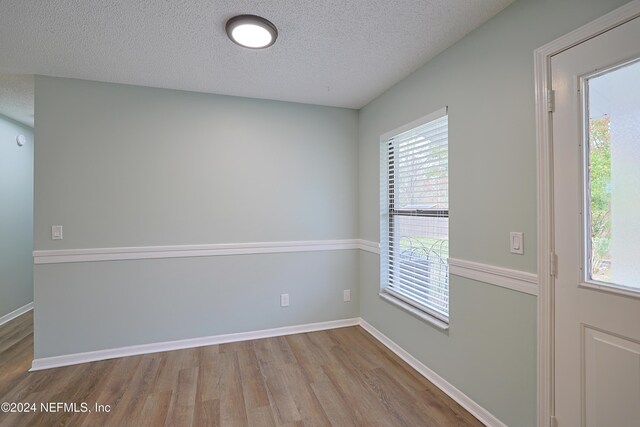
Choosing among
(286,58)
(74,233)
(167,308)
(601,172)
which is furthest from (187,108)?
(601,172)

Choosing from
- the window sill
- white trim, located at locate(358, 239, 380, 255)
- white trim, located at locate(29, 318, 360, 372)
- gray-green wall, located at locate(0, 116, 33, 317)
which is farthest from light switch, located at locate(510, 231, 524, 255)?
gray-green wall, located at locate(0, 116, 33, 317)

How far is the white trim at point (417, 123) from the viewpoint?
83.4 inches

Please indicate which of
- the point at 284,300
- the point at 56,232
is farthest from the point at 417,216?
the point at 56,232

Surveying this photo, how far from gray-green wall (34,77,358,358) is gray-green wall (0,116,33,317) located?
5.19 feet

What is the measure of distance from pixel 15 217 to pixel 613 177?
5.46 meters

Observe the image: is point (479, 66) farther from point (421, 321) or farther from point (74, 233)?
point (74, 233)

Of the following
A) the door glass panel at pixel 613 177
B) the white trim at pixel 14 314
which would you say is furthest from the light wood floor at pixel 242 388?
the door glass panel at pixel 613 177

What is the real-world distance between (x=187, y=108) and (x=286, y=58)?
119 centimetres

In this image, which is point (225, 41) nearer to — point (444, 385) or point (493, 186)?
point (493, 186)

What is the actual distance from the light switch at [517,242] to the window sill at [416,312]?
783mm

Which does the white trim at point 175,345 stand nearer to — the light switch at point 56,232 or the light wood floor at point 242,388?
the light wood floor at point 242,388

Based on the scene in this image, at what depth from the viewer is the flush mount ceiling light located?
1.74 metres

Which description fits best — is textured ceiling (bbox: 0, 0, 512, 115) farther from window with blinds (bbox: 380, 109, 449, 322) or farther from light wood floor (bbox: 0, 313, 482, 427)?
light wood floor (bbox: 0, 313, 482, 427)

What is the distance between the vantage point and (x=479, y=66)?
182 centimetres
